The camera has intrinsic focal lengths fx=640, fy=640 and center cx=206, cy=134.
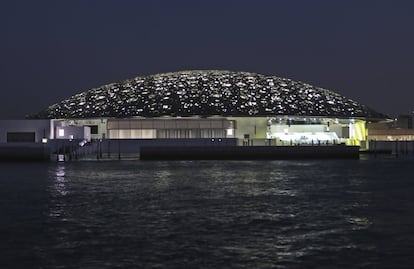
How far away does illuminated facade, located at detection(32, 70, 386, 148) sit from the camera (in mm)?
75438

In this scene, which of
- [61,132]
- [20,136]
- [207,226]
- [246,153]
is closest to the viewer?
[207,226]

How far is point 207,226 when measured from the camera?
15273 millimetres

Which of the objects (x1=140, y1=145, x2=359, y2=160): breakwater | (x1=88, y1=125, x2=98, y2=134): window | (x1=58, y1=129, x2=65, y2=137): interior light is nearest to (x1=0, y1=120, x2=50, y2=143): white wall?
(x1=58, y1=129, x2=65, y2=137): interior light

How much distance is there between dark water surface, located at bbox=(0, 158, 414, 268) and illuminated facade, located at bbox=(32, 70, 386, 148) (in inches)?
1877

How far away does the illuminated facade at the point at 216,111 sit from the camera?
75438mm

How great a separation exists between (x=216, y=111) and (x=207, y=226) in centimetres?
5931

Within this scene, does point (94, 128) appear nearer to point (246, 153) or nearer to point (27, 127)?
point (27, 127)

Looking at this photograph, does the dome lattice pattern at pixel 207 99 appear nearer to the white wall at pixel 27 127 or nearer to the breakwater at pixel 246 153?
the white wall at pixel 27 127

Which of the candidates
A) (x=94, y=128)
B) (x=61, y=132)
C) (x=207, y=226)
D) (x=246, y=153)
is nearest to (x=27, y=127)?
(x=61, y=132)

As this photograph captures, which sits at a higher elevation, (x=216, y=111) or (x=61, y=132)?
(x=216, y=111)

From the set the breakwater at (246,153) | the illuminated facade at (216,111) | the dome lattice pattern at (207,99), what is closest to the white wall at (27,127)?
the illuminated facade at (216,111)

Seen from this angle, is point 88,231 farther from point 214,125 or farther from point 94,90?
point 94,90

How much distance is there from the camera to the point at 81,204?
2073cm

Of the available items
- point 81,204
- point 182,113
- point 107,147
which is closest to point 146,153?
point 107,147
